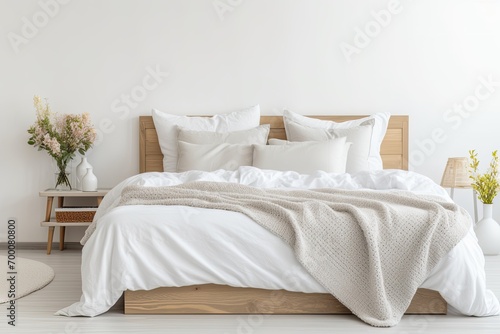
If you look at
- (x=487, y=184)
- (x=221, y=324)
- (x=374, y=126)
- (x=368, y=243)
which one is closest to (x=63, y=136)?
(x=374, y=126)

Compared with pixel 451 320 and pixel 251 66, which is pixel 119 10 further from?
pixel 451 320

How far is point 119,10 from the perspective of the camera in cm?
556

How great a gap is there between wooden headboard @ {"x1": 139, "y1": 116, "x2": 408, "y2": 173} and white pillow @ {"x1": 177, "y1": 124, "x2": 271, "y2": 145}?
0.28 meters

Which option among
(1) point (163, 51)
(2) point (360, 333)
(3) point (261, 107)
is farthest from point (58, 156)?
(2) point (360, 333)

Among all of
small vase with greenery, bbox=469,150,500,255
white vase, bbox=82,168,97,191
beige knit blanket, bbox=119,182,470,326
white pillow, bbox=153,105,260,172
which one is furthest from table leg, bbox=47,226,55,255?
small vase with greenery, bbox=469,150,500,255

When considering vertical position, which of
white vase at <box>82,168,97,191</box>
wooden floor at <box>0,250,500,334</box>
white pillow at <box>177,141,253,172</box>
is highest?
white pillow at <box>177,141,253,172</box>

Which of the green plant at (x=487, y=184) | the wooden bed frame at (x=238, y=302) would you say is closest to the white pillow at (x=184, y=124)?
the green plant at (x=487, y=184)

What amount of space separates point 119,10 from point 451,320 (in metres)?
3.58

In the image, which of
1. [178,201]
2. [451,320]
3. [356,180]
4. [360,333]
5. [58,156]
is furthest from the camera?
[58,156]

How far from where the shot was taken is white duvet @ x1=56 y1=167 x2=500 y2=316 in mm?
3385

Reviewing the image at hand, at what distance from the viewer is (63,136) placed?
537 centimetres

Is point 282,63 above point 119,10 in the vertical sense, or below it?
below

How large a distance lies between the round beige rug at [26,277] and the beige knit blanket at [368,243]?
1.32 m

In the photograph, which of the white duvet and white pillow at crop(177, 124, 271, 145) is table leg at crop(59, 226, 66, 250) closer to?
white pillow at crop(177, 124, 271, 145)
